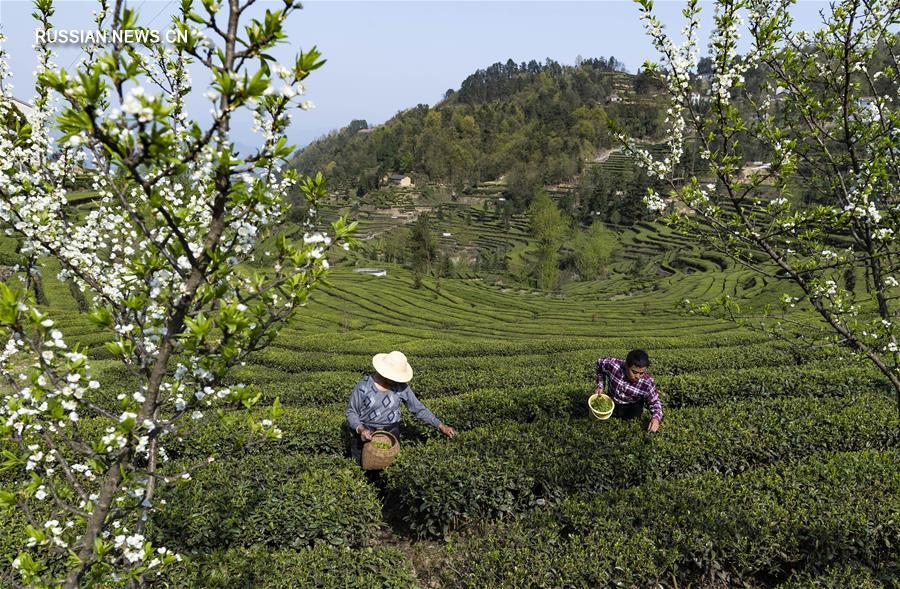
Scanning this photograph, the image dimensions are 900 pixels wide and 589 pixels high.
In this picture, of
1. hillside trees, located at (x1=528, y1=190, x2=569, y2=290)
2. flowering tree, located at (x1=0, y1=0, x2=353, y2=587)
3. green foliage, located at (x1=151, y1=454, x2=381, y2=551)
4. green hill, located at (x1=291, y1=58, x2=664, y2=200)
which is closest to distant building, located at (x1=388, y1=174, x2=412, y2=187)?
green hill, located at (x1=291, y1=58, x2=664, y2=200)

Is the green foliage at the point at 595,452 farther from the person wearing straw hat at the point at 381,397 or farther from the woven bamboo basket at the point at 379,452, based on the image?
the person wearing straw hat at the point at 381,397

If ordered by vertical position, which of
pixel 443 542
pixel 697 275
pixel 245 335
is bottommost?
pixel 697 275

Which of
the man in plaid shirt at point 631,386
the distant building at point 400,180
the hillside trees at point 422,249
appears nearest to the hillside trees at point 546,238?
the hillside trees at point 422,249

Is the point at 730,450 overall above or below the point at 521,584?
below

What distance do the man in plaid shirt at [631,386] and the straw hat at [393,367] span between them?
3345mm

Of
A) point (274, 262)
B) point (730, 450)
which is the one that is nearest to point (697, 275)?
point (730, 450)

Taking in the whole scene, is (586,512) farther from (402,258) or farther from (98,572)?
(402,258)

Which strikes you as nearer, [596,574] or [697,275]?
[596,574]

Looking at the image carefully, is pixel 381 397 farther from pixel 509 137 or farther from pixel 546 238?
pixel 509 137

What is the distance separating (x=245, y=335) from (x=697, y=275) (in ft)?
210

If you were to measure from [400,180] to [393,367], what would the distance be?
13229cm

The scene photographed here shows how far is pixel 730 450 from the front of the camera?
28.3 feet

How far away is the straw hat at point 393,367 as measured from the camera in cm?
730

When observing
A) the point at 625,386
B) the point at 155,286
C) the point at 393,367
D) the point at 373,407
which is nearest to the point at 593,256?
the point at 625,386
